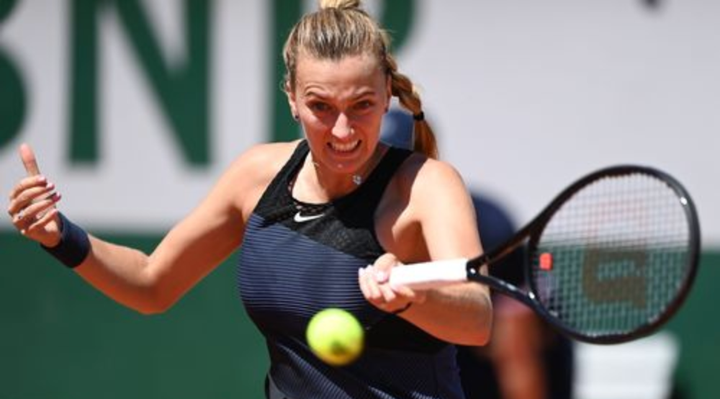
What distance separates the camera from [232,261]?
5.07 metres

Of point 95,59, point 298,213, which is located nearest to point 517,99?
point 95,59

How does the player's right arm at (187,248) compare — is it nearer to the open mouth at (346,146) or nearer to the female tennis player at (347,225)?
the female tennis player at (347,225)

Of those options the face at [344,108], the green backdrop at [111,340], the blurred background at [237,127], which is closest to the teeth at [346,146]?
the face at [344,108]

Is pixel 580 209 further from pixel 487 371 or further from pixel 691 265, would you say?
pixel 487 371

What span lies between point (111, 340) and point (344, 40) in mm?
2576

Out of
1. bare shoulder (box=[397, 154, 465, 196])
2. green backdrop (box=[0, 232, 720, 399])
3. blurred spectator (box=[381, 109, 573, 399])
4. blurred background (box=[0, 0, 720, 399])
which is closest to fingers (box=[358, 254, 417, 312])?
bare shoulder (box=[397, 154, 465, 196])

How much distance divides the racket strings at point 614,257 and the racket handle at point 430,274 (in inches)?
7.2

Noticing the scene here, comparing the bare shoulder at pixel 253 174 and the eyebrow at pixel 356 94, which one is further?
the bare shoulder at pixel 253 174

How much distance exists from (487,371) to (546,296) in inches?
71.9

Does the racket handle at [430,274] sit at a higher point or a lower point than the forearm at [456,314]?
higher

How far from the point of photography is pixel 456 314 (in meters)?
2.74

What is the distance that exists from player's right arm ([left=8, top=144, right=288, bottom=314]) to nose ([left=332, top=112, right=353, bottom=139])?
34 cm

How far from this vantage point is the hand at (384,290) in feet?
8.46

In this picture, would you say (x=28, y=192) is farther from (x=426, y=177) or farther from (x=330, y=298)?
(x=426, y=177)
